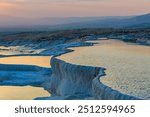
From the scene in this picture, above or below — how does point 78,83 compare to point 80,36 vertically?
above

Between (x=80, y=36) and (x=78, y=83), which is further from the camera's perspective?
(x=80, y=36)

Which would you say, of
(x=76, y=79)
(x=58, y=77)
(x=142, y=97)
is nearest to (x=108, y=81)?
(x=142, y=97)

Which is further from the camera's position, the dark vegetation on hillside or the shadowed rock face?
the dark vegetation on hillside

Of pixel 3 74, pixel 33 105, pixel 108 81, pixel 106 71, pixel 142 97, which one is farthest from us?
pixel 3 74

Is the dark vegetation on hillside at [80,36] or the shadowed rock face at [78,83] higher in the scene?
the shadowed rock face at [78,83]

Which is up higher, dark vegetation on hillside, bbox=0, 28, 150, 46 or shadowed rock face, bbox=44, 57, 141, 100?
shadowed rock face, bbox=44, 57, 141, 100

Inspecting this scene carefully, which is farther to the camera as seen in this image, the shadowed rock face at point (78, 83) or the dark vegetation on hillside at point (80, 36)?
the dark vegetation on hillside at point (80, 36)

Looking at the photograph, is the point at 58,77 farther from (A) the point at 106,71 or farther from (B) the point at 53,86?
(A) the point at 106,71

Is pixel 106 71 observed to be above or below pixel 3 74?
above
